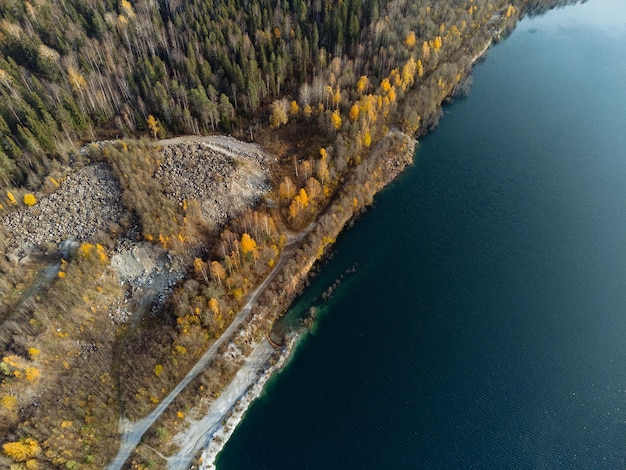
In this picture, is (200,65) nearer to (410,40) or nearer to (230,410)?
(410,40)

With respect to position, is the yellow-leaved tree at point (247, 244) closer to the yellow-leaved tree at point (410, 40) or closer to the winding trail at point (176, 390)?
the winding trail at point (176, 390)

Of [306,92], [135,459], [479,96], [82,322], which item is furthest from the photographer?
[479,96]

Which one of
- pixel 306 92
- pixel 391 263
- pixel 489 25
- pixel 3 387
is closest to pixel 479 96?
pixel 489 25

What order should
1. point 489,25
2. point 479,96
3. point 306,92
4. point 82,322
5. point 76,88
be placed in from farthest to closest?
point 489,25 < point 479,96 < point 306,92 < point 76,88 < point 82,322

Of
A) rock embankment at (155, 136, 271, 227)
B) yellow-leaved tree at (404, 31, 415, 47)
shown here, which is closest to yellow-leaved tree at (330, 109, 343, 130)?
rock embankment at (155, 136, 271, 227)

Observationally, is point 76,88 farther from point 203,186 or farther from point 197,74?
point 203,186

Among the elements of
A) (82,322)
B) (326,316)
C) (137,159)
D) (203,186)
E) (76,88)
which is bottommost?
(326,316)

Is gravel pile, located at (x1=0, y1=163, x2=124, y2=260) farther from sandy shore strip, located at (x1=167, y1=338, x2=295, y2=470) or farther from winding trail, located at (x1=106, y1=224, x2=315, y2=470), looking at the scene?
sandy shore strip, located at (x1=167, y1=338, x2=295, y2=470)

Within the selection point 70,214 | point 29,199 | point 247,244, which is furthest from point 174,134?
point 247,244
